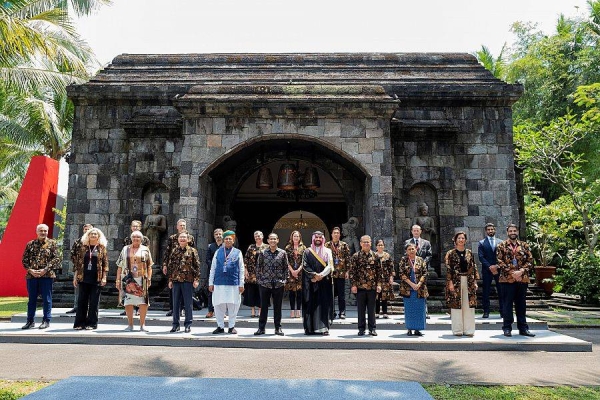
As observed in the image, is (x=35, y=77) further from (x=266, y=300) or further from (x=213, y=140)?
(x=266, y=300)

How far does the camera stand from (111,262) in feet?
40.8

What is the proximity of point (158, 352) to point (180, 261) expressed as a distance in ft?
5.27

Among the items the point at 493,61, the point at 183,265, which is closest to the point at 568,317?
the point at 183,265

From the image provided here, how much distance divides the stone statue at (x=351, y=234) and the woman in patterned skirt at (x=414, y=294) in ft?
10.6

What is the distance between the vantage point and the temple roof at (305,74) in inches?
502

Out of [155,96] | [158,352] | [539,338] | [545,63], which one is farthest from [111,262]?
[545,63]

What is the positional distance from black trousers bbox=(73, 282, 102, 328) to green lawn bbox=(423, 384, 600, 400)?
5.52 m

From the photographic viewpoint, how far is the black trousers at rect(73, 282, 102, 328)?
802cm

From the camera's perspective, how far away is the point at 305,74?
540 inches

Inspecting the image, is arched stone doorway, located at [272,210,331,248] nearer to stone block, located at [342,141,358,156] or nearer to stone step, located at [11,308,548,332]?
stone block, located at [342,141,358,156]

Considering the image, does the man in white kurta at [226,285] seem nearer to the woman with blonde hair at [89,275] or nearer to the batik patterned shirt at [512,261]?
the woman with blonde hair at [89,275]

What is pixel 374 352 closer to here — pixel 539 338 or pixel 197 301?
pixel 539 338

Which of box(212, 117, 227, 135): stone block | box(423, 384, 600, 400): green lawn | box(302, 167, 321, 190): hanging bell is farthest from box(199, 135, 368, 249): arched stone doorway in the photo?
box(423, 384, 600, 400): green lawn

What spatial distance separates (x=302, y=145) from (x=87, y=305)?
641cm
